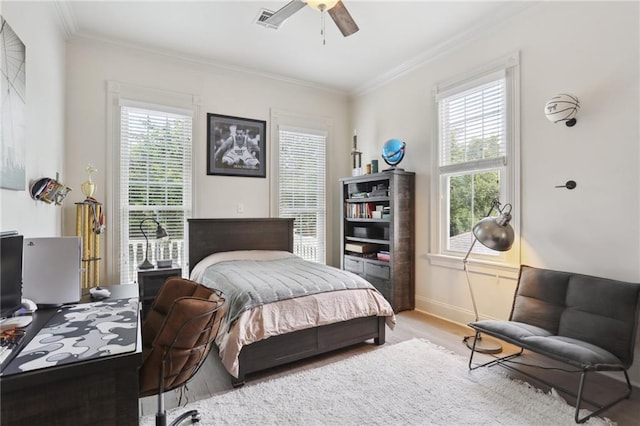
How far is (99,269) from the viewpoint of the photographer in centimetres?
367

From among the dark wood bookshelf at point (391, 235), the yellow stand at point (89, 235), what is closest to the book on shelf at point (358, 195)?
the dark wood bookshelf at point (391, 235)

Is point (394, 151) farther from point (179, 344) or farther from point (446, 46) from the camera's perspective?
point (179, 344)

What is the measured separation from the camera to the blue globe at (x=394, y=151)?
4.16 metres

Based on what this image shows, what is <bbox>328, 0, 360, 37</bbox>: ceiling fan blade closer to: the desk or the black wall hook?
the black wall hook

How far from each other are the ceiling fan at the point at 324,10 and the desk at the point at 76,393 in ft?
7.75

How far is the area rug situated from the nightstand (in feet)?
5.72

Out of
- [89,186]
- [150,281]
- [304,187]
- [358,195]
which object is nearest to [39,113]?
[89,186]

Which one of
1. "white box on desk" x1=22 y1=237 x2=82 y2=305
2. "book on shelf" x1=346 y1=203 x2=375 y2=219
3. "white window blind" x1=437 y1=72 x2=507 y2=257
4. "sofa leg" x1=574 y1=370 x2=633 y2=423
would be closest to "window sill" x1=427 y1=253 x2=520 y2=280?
"white window blind" x1=437 y1=72 x2=507 y2=257

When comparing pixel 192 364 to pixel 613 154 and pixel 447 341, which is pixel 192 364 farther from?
pixel 613 154

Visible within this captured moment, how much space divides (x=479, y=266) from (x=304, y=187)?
8.74 feet

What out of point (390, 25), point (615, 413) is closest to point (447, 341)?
Result: point (615, 413)

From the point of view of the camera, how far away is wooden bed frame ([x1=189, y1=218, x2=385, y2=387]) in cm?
251

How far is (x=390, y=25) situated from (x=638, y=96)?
217 centimetres

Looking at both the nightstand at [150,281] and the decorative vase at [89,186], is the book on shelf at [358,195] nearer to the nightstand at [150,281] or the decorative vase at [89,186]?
the nightstand at [150,281]
